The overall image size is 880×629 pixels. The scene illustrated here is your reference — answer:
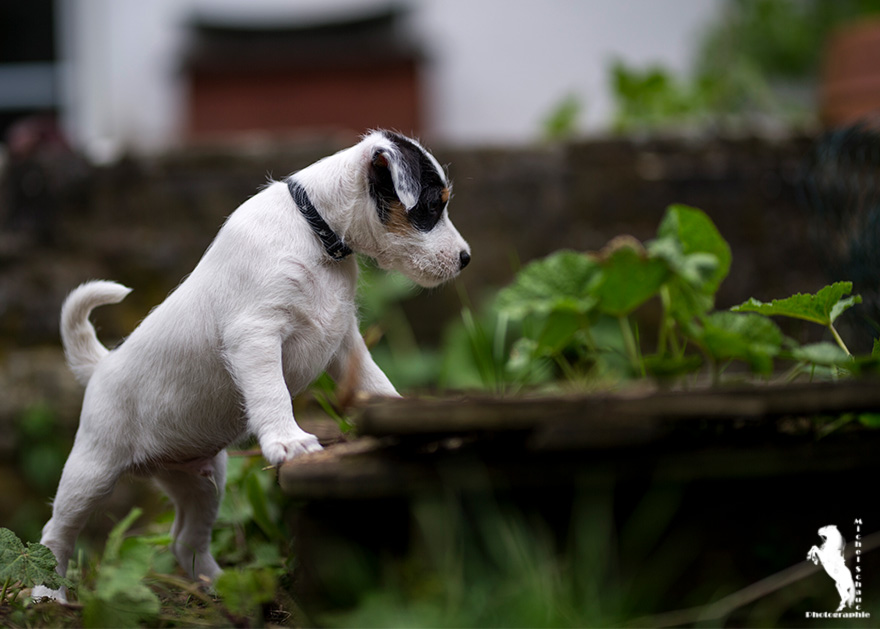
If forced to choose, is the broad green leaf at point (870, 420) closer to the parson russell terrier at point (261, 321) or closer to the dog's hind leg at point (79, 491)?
the parson russell terrier at point (261, 321)

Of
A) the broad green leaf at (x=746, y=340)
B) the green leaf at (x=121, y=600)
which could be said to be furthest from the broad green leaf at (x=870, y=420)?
the green leaf at (x=121, y=600)

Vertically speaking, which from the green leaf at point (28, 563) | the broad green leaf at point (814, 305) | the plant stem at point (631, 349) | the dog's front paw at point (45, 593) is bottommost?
the dog's front paw at point (45, 593)

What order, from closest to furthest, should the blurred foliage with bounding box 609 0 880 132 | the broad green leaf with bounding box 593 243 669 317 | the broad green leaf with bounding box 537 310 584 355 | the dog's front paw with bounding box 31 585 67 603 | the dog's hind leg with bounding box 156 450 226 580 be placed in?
the dog's front paw with bounding box 31 585 67 603 → the dog's hind leg with bounding box 156 450 226 580 → the broad green leaf with bounding box 593 243 669 317 → the broad green leaf with bounding box 537 310 584 355 → the blurred foliage with bounding box 609 0 880 132

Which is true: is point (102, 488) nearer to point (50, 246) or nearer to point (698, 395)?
point (698, 395)

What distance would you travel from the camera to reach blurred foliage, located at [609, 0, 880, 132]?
591 centimetres

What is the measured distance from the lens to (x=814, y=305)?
2.29 m

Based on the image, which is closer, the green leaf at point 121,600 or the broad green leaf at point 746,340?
the green leaf at point 121,600

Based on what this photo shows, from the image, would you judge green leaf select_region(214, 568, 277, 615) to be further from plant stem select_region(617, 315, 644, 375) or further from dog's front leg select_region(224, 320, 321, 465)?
plant stem select_region(617, 315, 644, 375)

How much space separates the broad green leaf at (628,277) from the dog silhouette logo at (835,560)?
4.02 ft

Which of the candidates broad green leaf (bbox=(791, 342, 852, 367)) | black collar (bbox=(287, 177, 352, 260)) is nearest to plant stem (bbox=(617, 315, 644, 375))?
broad green leaf (bbox=(791, 342, 852, 367))

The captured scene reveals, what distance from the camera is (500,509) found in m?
1.74

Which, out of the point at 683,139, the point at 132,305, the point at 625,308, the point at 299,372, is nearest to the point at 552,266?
the point at 625,308

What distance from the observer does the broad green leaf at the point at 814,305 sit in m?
2.22

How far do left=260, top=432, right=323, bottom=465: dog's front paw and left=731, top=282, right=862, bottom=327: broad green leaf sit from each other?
127cm
